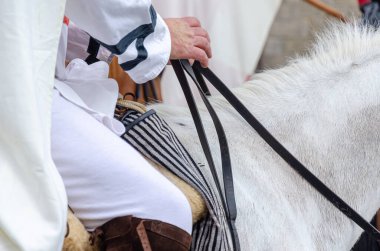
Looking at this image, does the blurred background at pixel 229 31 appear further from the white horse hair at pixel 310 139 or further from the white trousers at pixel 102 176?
the white trousers at pixel 102 176

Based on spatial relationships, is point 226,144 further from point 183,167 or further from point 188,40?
point 188,40

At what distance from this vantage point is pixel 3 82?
1393mm

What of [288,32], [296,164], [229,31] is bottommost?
[288,32]

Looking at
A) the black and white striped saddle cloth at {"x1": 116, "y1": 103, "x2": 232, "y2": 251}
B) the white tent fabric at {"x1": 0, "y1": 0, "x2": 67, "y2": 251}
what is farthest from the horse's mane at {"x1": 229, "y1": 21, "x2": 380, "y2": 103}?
the white tent fabric at {"x1": 0, "y1": 0, "x2": 67, "y2": 251}

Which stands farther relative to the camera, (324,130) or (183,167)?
(324,130)

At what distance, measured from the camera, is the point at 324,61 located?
211 cm

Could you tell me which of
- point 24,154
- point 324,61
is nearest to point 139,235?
point 24,154

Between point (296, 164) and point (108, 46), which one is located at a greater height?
point (108, 46)

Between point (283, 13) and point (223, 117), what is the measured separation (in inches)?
162

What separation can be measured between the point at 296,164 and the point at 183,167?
33 centimetres

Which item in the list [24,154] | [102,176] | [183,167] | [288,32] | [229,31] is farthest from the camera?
[288,32]

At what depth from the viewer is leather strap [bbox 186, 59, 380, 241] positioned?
1.89 meters

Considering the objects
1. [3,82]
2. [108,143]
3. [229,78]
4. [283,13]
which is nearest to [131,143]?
[108,143]

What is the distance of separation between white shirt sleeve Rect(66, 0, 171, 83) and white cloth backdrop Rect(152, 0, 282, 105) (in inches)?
104
